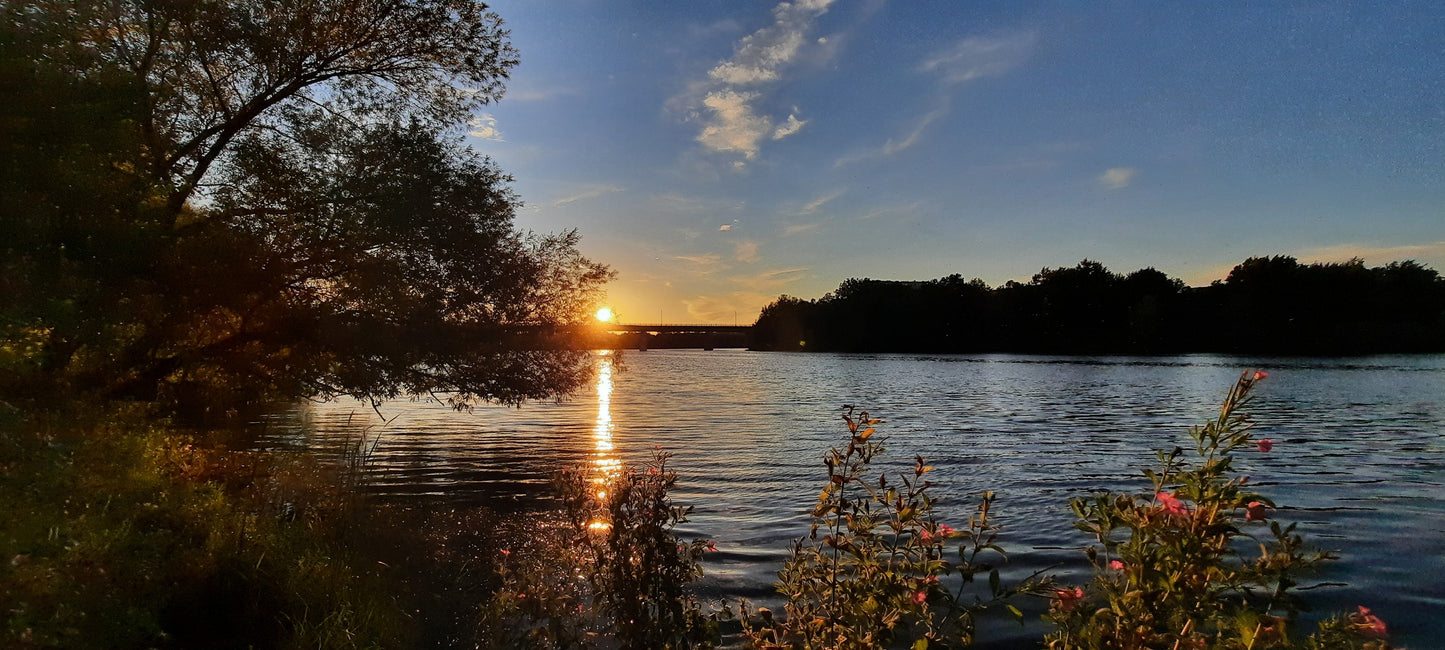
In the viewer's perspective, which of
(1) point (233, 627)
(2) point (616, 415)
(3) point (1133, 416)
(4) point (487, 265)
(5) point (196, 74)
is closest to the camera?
(1) point (233, 627)

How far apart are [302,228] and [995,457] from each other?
1992cm

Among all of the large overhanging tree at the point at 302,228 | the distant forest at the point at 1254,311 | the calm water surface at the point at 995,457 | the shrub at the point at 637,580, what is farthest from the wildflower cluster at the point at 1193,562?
the distant forest at the point at 1254,311

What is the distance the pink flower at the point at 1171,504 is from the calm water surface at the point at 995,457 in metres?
5.26

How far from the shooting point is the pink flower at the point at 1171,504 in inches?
148

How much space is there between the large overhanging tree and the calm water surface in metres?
3.52

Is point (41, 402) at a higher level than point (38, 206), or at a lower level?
lower

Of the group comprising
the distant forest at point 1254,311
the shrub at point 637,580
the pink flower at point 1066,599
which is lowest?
the shrub at point 637,580

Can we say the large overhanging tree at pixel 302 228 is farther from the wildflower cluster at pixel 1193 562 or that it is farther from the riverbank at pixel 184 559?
the wildflower cluster at pixel 1193 562

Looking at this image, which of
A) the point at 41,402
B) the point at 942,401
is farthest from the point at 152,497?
the point at 942,401

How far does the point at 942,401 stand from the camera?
144 feet

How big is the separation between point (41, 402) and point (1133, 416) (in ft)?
122

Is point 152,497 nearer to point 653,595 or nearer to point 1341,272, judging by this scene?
point 653,595

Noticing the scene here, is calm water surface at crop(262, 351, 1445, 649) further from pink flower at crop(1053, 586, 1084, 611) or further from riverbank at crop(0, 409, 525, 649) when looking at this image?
pink flower at crop(1053, 586, 1084, 611)

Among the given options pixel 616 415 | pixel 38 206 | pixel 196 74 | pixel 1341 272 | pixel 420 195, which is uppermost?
pixel 1341 272
